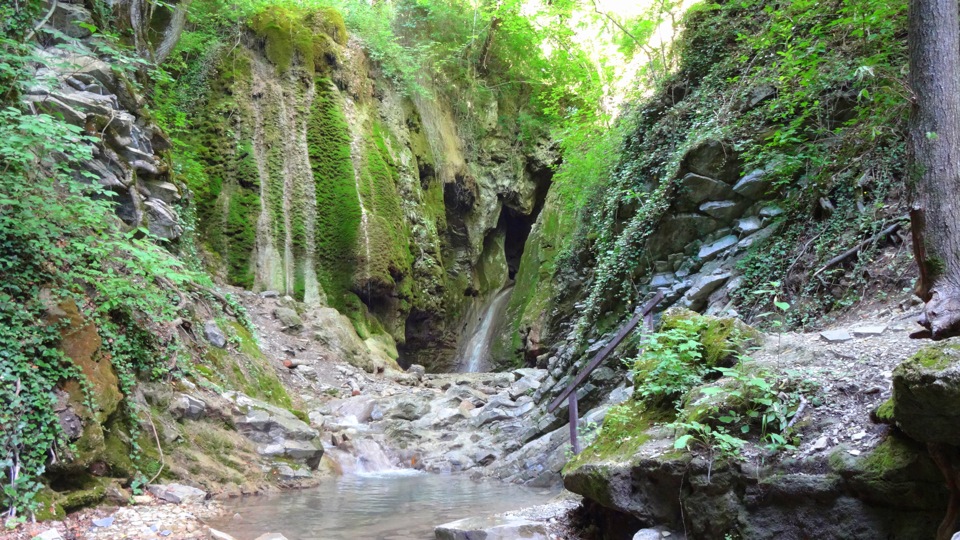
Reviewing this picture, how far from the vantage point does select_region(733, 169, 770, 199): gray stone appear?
7.75 meters

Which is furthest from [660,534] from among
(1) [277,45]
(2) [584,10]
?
(1) [277,45]

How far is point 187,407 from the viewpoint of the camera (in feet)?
22.5

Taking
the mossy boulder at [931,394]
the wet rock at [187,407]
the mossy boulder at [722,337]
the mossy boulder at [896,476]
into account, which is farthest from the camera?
the wet rock at [187,407]

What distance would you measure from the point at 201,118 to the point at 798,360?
1643 cm

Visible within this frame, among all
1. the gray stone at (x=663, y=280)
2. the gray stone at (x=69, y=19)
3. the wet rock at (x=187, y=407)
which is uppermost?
the gray stone at (x=69, y=19)

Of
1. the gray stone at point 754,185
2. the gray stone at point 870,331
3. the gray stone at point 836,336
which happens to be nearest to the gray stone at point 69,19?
the gray stone at point 754,185

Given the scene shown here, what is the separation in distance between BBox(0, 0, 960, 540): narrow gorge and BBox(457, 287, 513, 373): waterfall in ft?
2.42

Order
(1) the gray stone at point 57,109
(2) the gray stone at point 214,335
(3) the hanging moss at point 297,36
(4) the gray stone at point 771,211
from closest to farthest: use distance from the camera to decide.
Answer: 1. (1) the gray stone at point 57,109
2. (4) the gray stone at point 771,211
3. (2) the gray stone at point 214,335
4. (3) the hanging moss at point 297,36

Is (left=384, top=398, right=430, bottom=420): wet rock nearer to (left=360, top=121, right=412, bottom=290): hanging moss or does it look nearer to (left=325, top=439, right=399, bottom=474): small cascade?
(left=325, top=439, right=399, bottom=474): small cascade

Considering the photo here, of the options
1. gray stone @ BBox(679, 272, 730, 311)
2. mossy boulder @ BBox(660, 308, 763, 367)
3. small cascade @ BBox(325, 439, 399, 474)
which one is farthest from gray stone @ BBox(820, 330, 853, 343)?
small cascade @ BBox(325, 439, 399, 474)

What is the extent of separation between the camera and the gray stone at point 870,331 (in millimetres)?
4137

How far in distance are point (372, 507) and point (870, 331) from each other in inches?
207

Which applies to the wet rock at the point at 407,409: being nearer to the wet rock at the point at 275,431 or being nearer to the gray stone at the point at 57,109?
the wet rock at the point at 275,431

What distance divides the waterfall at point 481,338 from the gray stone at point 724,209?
1175cm
